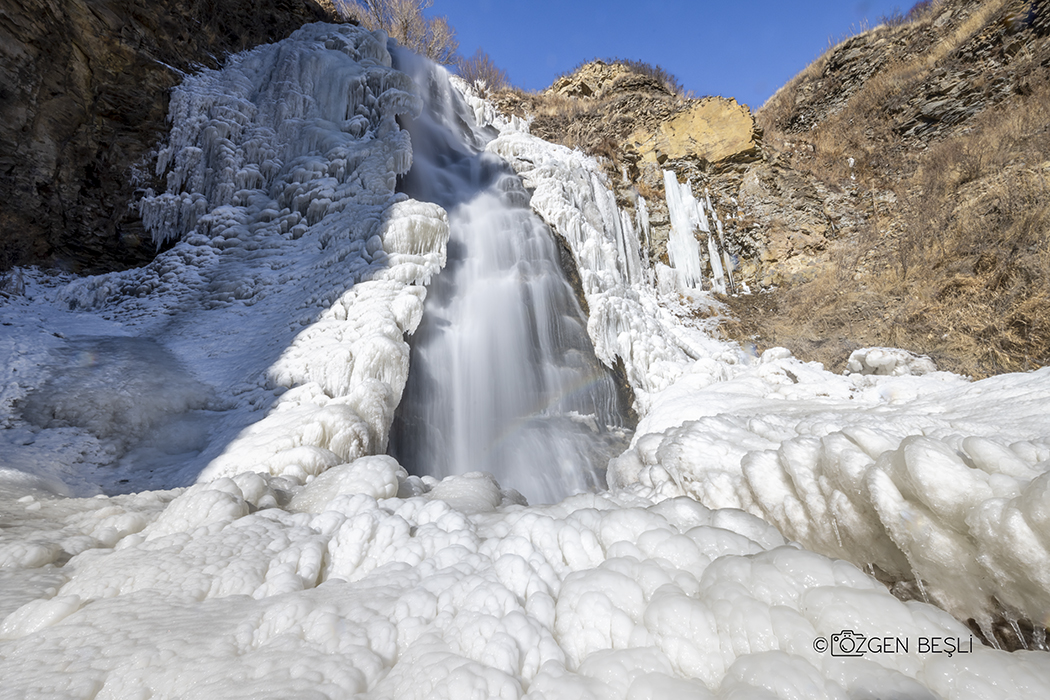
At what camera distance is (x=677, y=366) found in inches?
314

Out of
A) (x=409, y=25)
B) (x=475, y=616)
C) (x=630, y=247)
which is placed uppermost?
(x=409, y=25)

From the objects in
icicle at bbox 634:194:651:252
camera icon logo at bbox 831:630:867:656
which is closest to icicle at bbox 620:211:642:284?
icicle at bbox 634:194:651:252

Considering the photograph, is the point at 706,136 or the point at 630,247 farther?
the point at 706,136

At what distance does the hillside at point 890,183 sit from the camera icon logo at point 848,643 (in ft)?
24.1

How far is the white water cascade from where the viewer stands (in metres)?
6.68

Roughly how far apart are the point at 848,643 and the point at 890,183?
13664 mm

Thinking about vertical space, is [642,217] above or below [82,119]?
below

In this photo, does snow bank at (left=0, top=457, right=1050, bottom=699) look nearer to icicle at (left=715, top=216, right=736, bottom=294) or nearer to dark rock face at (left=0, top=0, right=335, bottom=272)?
dark rock face at (left=0, top=0, right=335, bottom=272)

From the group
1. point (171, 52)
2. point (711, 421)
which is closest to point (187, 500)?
point (711, 421)

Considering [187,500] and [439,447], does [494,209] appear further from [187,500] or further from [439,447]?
[187,500]

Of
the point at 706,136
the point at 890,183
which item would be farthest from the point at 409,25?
the point at 890,183

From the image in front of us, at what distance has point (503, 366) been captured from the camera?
7496 millimetres

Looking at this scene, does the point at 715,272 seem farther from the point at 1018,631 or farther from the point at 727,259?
the point at 1018,631

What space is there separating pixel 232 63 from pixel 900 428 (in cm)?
1458
